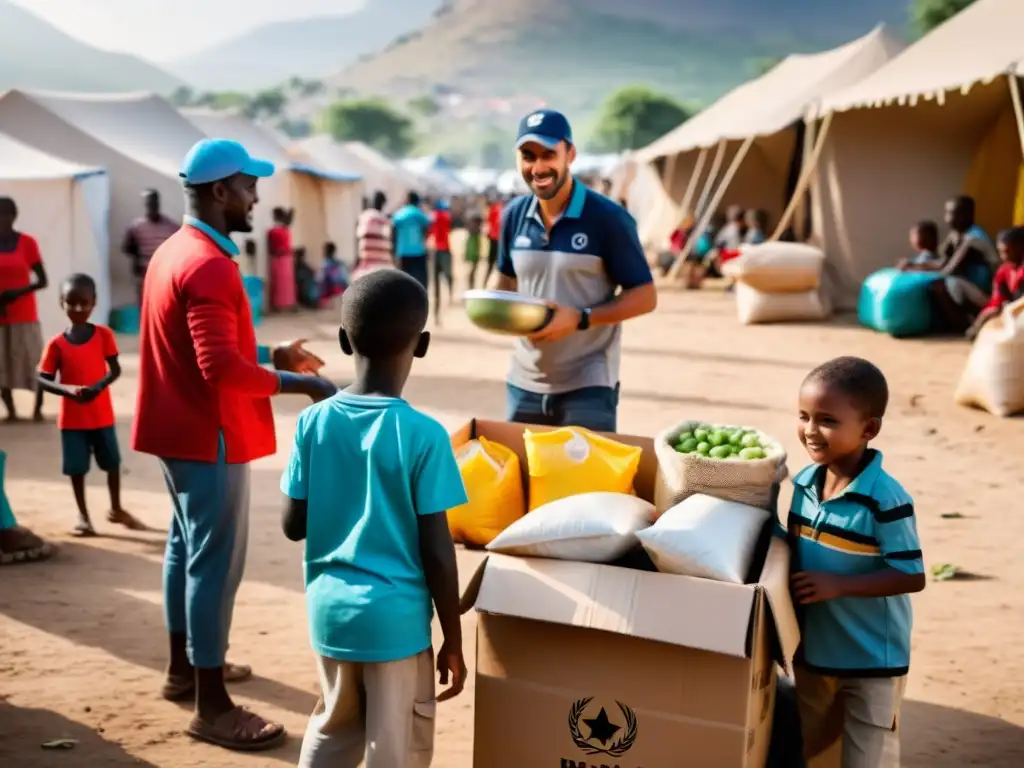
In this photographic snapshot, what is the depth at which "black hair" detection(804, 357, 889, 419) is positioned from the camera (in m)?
2.53

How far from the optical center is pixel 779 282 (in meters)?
13.5

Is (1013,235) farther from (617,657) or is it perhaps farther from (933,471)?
(617,657)

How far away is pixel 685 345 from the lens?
12398 mm

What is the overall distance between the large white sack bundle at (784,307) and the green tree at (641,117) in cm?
8708

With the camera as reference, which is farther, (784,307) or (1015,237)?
(784,307)

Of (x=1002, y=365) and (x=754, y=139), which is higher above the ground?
(x=754, y=139)

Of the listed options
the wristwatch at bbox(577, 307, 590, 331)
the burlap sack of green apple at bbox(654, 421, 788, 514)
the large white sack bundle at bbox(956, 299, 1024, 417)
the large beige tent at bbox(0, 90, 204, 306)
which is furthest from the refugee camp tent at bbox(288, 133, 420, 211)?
the burlap sack of green apple at bbox(654, 421, 788, 514)

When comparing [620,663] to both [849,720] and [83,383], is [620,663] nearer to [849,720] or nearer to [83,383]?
[849,720]

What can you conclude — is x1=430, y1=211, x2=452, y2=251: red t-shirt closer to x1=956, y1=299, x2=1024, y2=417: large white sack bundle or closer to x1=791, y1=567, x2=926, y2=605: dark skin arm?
x1=956, y1=299, x2=1024, y2=417: large white sack bundle

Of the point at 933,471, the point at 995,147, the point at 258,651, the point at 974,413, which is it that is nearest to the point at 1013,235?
the point at 974,413

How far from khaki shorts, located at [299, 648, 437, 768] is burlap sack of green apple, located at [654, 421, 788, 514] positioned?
773mm

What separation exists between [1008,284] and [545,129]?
7.28 metres

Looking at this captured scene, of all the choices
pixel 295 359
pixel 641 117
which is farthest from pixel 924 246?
pixel 641 117

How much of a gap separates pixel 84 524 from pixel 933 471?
5.08m
